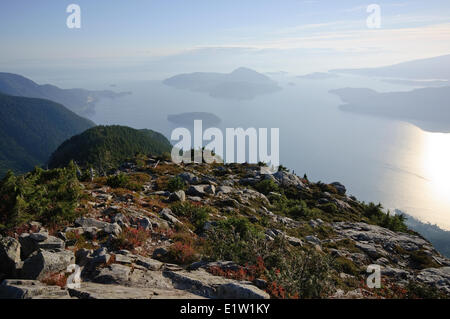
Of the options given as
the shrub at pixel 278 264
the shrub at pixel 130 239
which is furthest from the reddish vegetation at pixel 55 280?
the shrub at pixel 278 264

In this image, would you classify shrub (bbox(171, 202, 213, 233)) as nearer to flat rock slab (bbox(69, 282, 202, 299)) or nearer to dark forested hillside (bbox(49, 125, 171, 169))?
flat rock slab (bbox(69, 282, 202, 299))

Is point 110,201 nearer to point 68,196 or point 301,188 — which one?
point 68,196

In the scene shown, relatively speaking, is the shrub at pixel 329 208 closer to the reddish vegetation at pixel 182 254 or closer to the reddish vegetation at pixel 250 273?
Result: the reddish vegetation at pixel 250 273

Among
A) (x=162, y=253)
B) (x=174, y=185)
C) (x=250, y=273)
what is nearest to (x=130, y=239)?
(x=162, y=253)

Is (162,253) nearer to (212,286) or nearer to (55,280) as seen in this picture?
(212,286)
